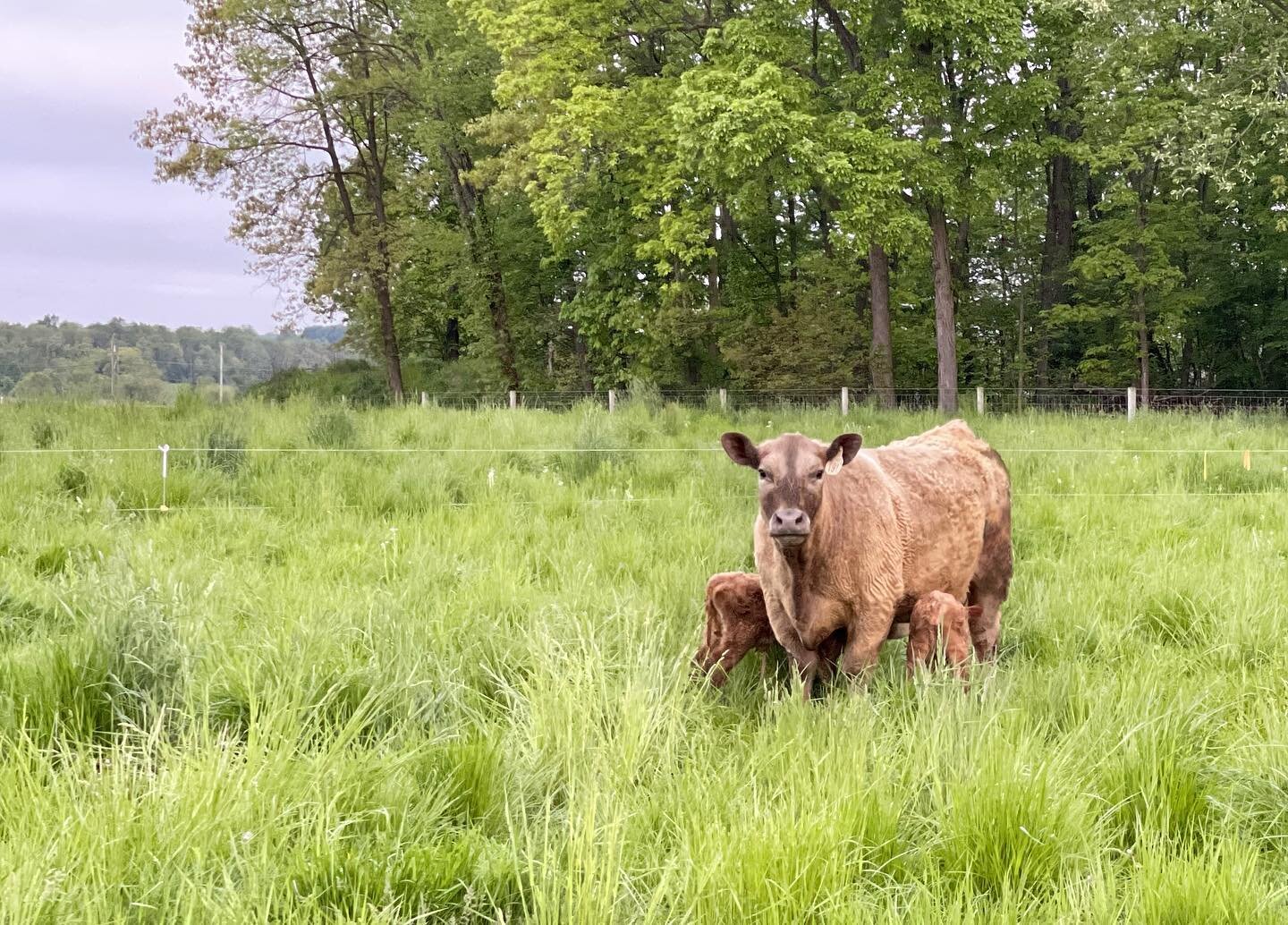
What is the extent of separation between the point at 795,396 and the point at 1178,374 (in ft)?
58.6

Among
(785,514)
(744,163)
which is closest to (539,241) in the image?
(744,163)

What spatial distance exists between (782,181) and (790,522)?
1776cm

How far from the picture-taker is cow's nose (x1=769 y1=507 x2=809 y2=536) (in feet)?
10.7

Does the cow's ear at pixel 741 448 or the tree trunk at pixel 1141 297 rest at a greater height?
the tree trunk at pixel 1141 297

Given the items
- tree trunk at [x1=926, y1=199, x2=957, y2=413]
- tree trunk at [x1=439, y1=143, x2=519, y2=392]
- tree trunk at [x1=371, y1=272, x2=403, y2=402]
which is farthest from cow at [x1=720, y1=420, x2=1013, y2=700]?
tree trunk at [x1=439, y1=143, x2=519, y2=392]

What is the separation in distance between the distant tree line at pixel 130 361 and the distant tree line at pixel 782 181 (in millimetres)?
5152

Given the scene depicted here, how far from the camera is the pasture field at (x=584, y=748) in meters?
2.19

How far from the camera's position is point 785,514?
3.29 meters

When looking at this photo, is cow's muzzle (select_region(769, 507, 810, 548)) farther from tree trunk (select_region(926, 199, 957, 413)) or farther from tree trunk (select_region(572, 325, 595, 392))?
tree trunk (select_region(572, 325, 595, 392))

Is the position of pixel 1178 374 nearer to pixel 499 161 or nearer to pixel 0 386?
pixel 499 161

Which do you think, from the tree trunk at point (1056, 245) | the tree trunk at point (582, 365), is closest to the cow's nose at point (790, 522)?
the tree trunk at point (582, 365)

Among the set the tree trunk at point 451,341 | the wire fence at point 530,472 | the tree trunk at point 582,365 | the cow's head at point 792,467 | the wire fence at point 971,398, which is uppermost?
the tree trunk at point 451,341

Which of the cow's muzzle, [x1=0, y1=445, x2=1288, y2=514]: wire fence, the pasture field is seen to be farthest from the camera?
[x1=0, y1=445, x2=1288, y2=514]: wire fence

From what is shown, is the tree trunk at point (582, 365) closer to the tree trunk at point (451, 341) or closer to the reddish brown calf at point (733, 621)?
the tree trunk at point (451, 341)
